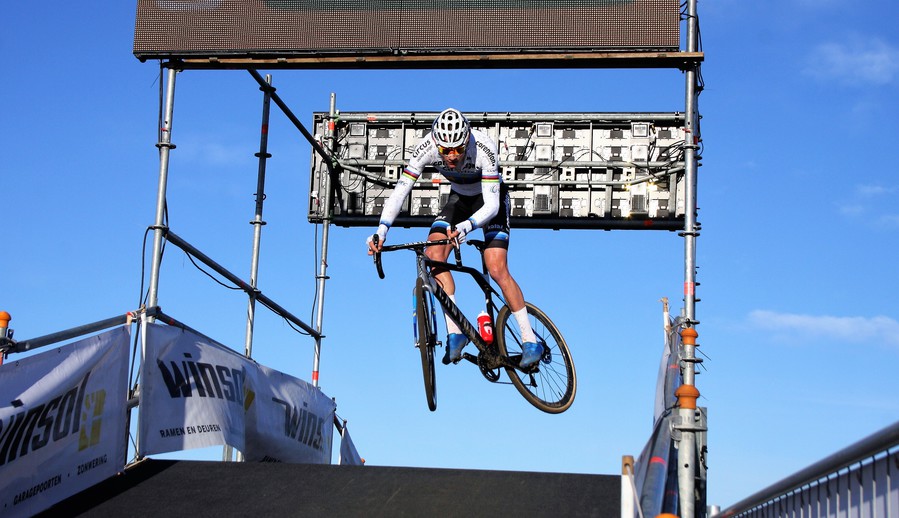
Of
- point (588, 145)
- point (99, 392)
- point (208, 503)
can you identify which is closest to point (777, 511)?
point (208, 503)

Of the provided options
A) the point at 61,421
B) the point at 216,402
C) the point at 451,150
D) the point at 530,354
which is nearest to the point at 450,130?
the point at 451,150

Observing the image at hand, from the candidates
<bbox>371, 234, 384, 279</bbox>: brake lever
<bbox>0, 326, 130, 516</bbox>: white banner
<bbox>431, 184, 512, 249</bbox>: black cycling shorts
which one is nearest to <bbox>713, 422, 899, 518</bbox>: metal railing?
<bbox>0, 326, 130, 516</bbox>: white banner

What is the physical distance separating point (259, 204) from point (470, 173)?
136 inches

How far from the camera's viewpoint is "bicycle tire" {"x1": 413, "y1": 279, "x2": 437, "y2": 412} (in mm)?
9562

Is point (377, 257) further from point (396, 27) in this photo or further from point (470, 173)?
point (396, 27)

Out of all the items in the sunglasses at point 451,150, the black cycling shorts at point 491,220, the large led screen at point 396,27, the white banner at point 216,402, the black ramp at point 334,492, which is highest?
the large led screen at point 396,27

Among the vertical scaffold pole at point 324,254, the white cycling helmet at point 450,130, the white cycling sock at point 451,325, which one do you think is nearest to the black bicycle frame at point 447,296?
the white cycling sock at point 451,325

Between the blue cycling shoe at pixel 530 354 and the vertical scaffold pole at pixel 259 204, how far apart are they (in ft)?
11.2

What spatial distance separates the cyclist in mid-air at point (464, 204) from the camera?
399 inches

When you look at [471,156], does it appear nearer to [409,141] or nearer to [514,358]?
[514,358]

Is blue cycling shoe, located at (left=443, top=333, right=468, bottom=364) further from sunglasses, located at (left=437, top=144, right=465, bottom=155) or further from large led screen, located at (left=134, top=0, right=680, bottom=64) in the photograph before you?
large led screen, located at (left=134, top=0, right=680, bottom=64)

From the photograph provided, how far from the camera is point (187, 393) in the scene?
9422 millimetres

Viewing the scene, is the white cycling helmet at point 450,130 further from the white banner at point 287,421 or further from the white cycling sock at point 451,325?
the white banner at point 287,421

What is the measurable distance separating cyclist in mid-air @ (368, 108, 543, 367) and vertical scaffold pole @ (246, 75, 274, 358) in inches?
114
